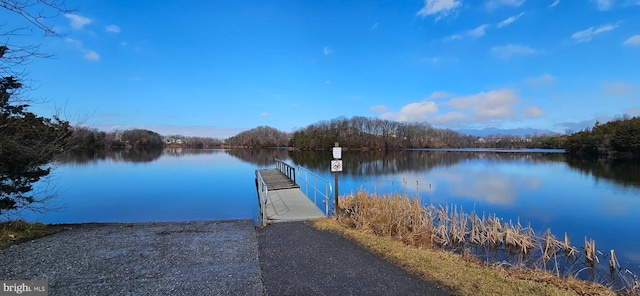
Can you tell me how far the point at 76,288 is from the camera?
12.2 feet

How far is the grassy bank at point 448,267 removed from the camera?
3.85 meters

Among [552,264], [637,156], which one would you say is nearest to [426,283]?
[552,264]

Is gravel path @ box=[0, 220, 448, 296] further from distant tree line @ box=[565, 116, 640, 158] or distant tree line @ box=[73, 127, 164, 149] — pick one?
distant tree line @ box=[73, 127, 164, 149]

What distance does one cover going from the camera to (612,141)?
4922 centimetres

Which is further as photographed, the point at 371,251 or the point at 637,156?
the point at 637,156

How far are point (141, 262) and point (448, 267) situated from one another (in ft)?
14.9

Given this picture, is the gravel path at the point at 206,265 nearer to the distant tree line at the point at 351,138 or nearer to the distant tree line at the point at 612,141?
the distant tree line at the point at 612,141

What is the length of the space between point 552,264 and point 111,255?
8.59m

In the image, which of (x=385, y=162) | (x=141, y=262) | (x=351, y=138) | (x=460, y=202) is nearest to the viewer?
(x=141, y=262)

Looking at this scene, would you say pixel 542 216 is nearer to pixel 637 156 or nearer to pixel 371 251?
pixel 371 251

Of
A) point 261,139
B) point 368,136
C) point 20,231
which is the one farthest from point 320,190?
point 261,139

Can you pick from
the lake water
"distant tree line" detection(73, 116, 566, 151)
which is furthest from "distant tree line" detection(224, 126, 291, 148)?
the lake water

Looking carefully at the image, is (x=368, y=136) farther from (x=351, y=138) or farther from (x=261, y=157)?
(x=261, y=157)

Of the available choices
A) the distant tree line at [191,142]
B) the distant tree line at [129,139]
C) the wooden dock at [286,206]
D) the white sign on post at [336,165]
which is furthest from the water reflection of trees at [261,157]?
the distant tree line at [191,142]
